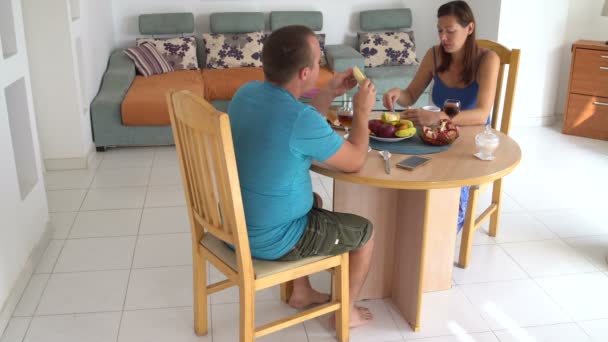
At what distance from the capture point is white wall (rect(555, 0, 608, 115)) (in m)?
4.84

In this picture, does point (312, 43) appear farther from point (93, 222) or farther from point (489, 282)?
point (93, 222)

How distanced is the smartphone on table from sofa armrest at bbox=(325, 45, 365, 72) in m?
3.00

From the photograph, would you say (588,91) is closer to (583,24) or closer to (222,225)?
(583,24)

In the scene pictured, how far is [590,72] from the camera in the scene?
14.9 feet

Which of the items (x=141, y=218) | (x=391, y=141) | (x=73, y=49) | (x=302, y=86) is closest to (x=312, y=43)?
(x=302, y=86)

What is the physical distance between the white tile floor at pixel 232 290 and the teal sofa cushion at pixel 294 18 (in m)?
2.11

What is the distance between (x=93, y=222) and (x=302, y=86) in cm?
182

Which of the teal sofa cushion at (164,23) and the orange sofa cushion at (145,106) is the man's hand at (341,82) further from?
the teal sofa cushion at (164,23)

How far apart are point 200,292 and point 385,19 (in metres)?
3.96

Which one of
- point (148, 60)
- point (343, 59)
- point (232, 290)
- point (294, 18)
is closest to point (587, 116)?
point (343, 59)

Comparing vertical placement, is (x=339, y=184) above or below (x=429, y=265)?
above

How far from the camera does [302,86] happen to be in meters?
1.94

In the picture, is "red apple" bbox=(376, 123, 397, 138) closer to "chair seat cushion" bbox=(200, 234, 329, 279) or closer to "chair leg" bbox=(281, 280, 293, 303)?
"chair seat cushion" bbox=(200, 234, 329, 279)

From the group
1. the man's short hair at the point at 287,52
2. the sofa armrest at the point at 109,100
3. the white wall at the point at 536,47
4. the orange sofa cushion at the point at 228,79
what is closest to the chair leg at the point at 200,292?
the man's short hair at the point at 287,52
